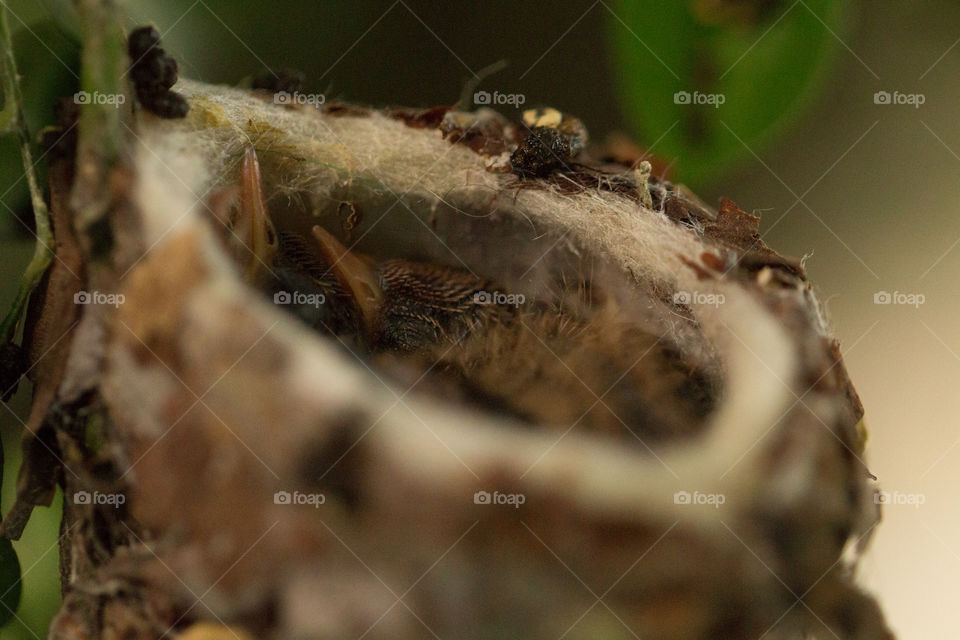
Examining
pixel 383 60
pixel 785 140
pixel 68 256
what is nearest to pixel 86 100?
pixel 68 256

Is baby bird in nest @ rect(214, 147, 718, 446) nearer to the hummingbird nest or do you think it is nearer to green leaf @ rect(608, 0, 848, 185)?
the hummingbird nest

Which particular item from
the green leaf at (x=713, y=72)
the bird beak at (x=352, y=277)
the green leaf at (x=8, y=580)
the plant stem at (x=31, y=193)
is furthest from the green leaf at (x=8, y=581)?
the green leaf at (x=713, y=72)

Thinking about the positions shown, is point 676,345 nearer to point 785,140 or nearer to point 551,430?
point 551,430

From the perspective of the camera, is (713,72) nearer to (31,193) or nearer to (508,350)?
(508,350)

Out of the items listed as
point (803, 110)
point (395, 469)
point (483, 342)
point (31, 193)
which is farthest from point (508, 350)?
point (803, 110)

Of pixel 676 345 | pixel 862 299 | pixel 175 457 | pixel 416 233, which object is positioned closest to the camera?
pixel 175 457

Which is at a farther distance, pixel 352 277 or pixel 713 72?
pixel 713 72

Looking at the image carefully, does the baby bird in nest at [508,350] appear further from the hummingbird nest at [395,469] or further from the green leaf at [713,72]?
the green leaf at [713,72]
